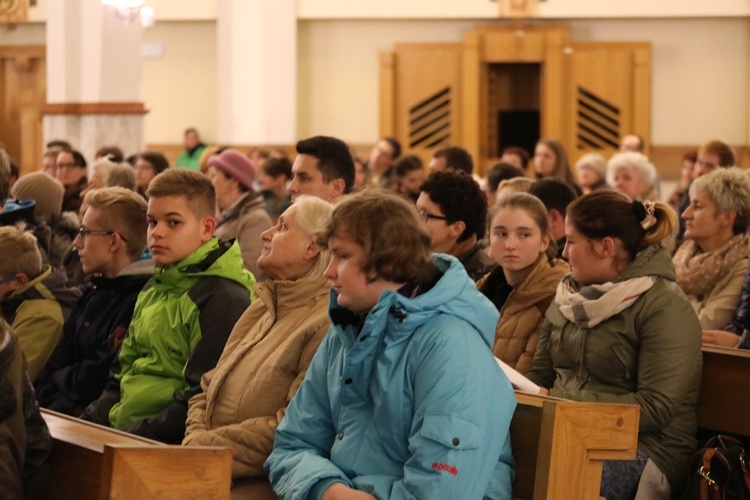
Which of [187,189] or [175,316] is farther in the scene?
[187,189]

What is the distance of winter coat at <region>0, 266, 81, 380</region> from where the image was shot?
15.4ft

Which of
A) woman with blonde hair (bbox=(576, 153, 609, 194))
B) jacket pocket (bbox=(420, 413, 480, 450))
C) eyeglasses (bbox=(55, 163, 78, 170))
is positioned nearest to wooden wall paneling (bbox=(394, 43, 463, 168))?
woman with blonde hair (bbox=(576, 153, 609, 194))

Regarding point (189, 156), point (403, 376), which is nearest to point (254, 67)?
point (189, 156)

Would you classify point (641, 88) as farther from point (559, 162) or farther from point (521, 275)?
point (521, 275)

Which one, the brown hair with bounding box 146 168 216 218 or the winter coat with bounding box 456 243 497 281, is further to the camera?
the winter coat with bounding box 456 243 497 281

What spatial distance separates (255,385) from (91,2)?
949 cm

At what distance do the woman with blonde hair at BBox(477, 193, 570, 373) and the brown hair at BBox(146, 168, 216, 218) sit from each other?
112 centimetres

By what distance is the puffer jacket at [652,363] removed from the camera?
3.81 meters

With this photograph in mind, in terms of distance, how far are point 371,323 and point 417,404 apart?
0.24 m

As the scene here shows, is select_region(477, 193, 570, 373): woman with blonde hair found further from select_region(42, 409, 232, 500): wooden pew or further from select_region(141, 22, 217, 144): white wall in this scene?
select_region(141, 22, 217, 144): white wall

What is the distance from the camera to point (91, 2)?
481 inches

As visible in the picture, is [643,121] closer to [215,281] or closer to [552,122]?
[552,122]

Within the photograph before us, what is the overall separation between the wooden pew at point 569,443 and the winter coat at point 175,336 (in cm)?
129

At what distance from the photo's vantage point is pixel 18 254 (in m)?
4.54
